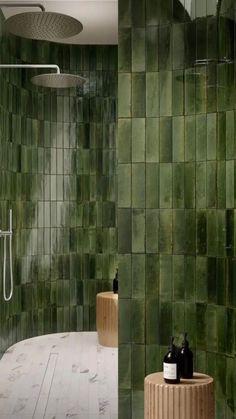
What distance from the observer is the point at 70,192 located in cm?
680

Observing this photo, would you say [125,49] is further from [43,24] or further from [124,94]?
[43,24]

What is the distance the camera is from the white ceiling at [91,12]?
5.70 meters

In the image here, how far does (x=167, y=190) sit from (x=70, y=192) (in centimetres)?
293

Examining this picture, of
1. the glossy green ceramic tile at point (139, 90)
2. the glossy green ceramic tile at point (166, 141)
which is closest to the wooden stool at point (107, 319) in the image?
the glossy green ceramic tile at point (166, 141)

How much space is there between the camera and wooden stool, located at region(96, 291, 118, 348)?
6.18 metres

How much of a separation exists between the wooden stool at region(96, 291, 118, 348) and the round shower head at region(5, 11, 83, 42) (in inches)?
101

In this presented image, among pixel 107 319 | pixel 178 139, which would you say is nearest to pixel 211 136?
pixel 178 139

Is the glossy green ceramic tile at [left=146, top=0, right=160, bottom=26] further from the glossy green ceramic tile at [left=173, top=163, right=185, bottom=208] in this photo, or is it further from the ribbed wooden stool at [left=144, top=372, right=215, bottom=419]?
the ribbed wooden stool at [left=144, top=372, right=215, bottom=419]

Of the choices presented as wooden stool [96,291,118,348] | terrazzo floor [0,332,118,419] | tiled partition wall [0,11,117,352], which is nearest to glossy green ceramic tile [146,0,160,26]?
terrazzo floor [0,332,118,419]

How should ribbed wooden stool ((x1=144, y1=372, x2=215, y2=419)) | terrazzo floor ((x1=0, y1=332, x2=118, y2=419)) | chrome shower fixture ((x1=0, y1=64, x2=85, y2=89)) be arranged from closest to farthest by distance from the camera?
1. ribbed wooden stool ((x1=144, y1=372, x2=215, y2=419))
2. terrazzo floor ((x1=0, y1=332, x2=118, y2=419))
3. chrome shower fixture ((x1=0, y1=64, x2=85, y2=89))

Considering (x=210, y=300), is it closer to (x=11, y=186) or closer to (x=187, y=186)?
(x=187, y=186)

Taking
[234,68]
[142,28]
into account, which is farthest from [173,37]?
[234,68]

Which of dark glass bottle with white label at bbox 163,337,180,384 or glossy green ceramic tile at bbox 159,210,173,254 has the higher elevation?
glossy green ceramic tile at bbox 159,210,173,254

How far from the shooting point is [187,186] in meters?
3.92
